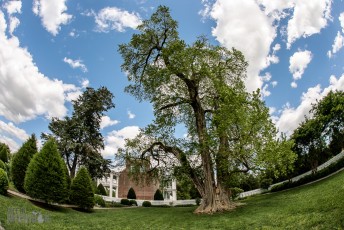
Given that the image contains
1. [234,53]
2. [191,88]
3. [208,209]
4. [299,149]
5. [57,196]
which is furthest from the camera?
[299,149]

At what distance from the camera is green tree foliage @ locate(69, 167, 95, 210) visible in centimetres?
2317

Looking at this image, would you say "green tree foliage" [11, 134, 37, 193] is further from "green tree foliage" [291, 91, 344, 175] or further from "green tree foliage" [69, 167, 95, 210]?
"green tree foliage" [291, 91, 344, 175]

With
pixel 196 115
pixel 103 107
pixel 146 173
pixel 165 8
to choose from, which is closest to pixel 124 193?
pixel 103 107

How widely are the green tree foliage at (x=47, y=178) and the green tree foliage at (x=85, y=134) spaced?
19.1 m

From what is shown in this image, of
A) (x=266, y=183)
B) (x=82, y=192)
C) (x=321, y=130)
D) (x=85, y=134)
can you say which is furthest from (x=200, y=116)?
(x=266, y=183)

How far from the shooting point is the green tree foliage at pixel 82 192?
23.2m

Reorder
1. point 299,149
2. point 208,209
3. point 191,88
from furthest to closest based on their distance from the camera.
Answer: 1. point 299,149
2. point 191,88
3. point 208,209

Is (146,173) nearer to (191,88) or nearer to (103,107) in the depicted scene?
(191,88)

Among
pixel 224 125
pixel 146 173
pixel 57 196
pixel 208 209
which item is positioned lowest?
pixel 208 209

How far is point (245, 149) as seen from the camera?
19922 millimetres

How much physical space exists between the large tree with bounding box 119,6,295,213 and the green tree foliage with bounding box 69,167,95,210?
3.99 meters

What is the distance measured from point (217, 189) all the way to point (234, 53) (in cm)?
1188

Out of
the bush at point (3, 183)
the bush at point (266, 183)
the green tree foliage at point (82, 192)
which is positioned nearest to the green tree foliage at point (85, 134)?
the green tree foliage at point (82, 192)

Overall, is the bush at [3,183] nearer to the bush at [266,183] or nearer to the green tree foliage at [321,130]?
the green tree foliage at [321,130]
